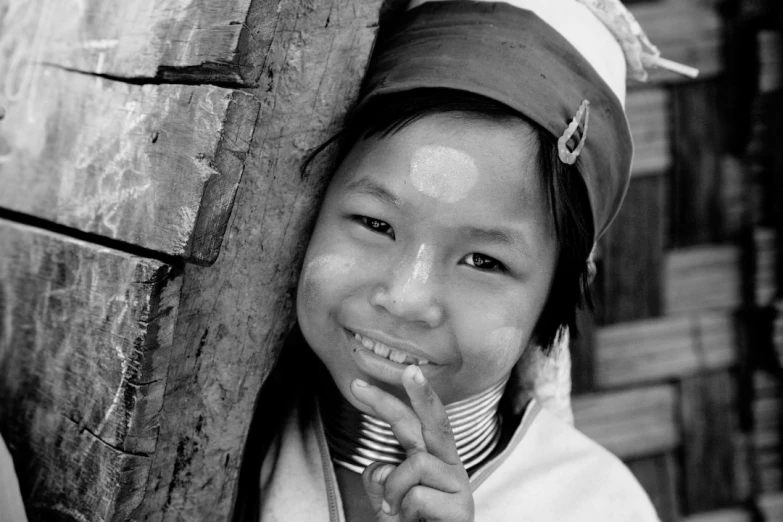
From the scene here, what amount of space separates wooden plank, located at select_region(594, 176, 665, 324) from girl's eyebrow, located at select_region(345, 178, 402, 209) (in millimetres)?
1187

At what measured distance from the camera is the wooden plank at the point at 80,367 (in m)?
1.07

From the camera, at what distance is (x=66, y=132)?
1267mm

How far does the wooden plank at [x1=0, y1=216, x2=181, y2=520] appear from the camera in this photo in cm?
107

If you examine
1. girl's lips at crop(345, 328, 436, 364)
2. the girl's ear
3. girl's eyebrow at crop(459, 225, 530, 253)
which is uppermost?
girl's eyebrow at crop(459, 225, 530, 253)

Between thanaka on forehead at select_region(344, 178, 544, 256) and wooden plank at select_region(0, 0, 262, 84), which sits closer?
wooden plank at select_region(0, 0, 262, 84)

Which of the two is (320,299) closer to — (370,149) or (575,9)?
(370,149)

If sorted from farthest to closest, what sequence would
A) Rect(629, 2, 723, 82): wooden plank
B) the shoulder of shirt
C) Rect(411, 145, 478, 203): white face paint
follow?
1. Rect(629, 2, 723, 82): wooden plank
2. the shoulder of shirt
3. Rect(411, 145, 478, 203): white face paint

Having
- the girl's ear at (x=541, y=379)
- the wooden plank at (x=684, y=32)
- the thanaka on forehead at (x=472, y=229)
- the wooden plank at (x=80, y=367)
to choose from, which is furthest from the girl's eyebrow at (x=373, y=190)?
the wooden plank at (x=684, y=32)

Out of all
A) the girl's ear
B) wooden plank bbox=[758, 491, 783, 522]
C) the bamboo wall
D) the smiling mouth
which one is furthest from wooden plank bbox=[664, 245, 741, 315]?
the smiling mouth

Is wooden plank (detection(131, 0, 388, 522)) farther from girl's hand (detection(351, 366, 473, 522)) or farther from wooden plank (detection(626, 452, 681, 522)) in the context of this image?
wooden plank (detection(626, 452, 681, 522))

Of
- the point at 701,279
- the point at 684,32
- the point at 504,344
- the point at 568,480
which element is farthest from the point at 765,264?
the point at 504,344

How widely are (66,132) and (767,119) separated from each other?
1.97 m

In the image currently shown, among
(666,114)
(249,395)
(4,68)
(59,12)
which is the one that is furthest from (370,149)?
(666,114)

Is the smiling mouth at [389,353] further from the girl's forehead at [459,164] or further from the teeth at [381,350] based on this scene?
the girl's forehead at [459,164]
